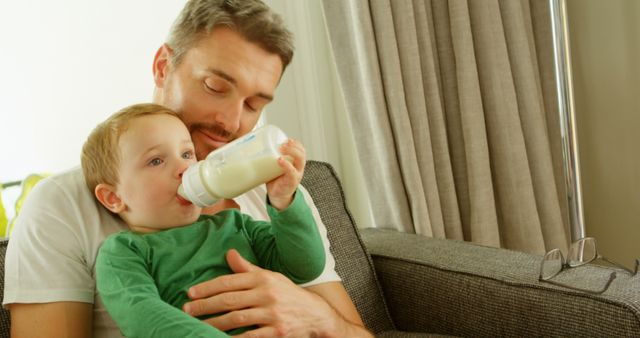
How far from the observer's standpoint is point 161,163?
3.98 ft

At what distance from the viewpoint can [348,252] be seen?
1705 mm

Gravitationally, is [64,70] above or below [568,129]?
above

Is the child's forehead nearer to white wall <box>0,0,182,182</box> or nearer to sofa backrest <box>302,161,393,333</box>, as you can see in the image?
sofa backrest <box>302,161,393,333</box>

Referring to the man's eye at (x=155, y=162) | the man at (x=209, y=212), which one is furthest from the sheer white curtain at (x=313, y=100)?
the man's eye at (x=155, y=162)

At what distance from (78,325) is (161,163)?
290mm

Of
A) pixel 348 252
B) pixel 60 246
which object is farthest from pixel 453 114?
pixel 60 246

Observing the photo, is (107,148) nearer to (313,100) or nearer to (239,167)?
(239,167)

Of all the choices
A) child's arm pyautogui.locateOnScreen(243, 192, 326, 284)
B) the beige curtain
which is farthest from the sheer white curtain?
child's arm pyautogui.locateOnScreen(243, 192, 326, 284)

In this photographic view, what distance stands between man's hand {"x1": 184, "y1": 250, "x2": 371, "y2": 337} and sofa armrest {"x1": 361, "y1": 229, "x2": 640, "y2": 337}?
331 mm

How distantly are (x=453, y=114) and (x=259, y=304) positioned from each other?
1.18 m

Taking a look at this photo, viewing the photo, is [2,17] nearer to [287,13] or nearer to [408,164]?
[287,13]

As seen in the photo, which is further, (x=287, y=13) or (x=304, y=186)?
(x=287, y=13)

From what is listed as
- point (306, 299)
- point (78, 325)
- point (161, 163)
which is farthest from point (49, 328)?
point (306, 299)

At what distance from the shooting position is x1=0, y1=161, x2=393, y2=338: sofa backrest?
1.68m
